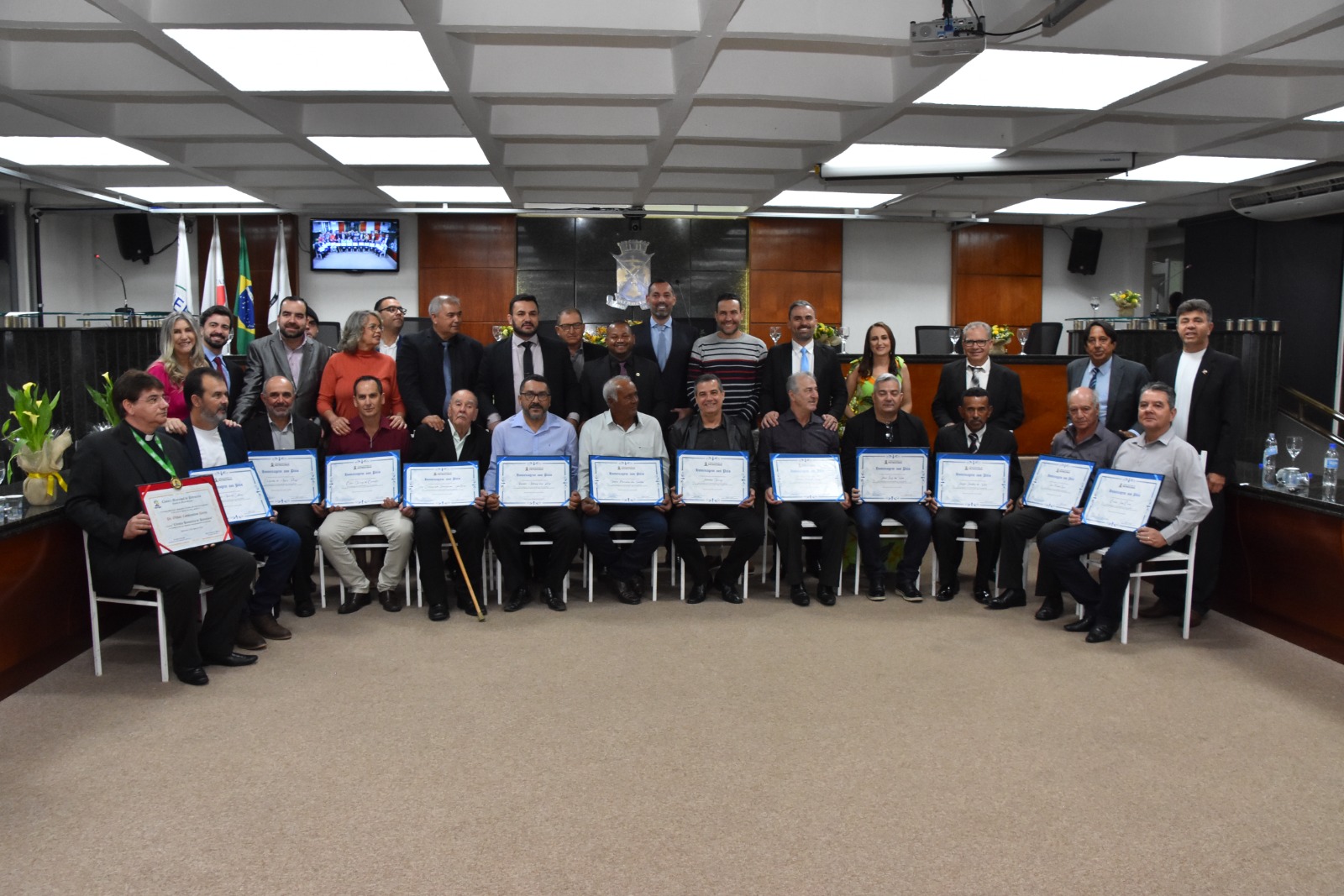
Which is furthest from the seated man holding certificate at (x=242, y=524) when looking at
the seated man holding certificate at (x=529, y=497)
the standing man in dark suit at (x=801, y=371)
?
the standing man in dark suit at (x=801, y=371)

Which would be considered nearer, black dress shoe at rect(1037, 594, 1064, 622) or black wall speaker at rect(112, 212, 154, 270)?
black dress shoe at rect(1037, 594, 1064, 622)

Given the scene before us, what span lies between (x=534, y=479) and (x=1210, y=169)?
756cm

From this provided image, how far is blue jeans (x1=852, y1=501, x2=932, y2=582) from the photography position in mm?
5266

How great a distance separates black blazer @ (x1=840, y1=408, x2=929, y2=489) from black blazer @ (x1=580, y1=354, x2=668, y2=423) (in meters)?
1.16

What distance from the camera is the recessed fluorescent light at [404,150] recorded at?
7617 mm

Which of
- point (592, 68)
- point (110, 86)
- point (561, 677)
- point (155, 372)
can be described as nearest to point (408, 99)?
point (592, 68)

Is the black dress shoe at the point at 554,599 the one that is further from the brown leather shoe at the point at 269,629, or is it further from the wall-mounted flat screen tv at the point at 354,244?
the wall-mounted flat screen tv at the point at 354,244

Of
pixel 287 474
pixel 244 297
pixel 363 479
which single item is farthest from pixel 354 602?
pixel 244 297

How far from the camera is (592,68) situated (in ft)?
19.9

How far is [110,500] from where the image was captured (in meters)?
3.84

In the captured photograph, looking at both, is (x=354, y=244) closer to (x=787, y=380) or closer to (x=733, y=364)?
(x=733, y=364)

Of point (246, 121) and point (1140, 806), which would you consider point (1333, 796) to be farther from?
point (246, 121)

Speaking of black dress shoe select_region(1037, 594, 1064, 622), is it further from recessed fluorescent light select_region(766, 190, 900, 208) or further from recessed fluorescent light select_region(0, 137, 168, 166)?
recessed fluorescent light select_region(0, 137, 168, 166)

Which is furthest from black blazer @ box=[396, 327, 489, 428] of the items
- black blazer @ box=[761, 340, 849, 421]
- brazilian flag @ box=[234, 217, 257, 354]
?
brazilian flag @ box=[234, 217, 257, 354]
